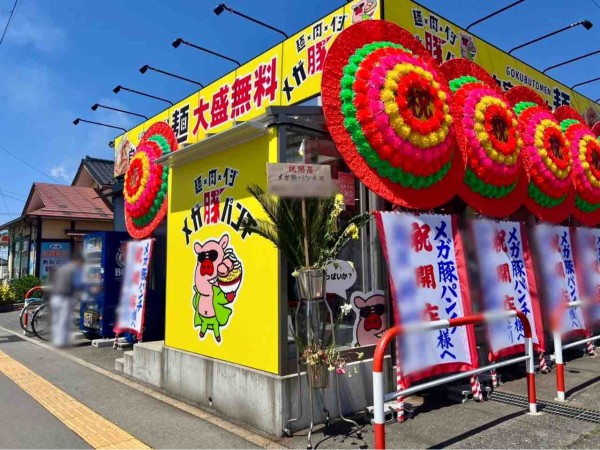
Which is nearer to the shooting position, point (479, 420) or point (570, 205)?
point (479, 420)

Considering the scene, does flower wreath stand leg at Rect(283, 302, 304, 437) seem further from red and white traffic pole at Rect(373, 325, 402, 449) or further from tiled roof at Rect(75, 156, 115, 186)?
tiled roof at Rect(75, 156, 115, 186)

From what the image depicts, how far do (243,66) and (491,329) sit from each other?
6027 mm

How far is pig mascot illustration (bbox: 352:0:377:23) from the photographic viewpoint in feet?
21.0

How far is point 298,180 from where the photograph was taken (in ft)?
15.1

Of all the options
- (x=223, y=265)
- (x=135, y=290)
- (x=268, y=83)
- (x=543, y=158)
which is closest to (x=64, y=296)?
(x=223, y=265)

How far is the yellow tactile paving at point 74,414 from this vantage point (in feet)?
15.4

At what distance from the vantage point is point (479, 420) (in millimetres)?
4988

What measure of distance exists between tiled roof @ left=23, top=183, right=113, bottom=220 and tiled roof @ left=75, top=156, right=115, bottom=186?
0.66m

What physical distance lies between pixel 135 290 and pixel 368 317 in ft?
16.1

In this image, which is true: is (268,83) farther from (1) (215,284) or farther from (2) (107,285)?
(2) (107,285)

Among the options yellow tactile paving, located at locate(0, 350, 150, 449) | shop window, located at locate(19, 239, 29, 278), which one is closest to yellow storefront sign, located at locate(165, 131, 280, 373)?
yellow tactile paving, located at locate(0, 350, 150, 449)

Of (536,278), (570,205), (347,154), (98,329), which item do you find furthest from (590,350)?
(98,329)

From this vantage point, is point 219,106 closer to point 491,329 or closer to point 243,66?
point 243,66

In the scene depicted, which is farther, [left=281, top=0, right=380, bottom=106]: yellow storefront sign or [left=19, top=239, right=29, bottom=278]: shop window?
[left=19, top=239, right=29, bottom=278]: shop window
